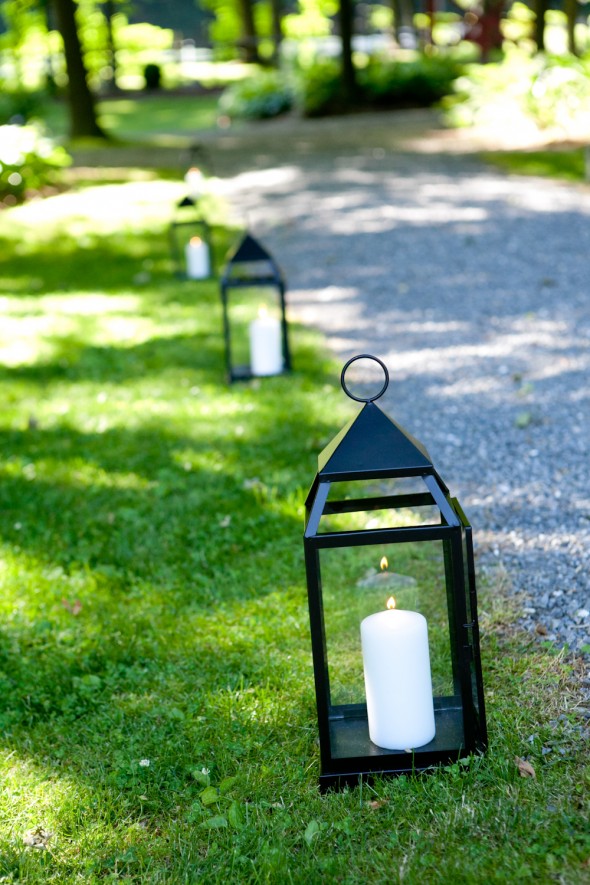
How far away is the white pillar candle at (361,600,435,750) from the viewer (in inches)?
89.4

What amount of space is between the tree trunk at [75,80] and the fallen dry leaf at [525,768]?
17894 mm

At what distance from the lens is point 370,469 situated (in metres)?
2.18

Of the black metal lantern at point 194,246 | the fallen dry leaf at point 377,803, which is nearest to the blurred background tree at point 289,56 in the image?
the black metal lantern at point 194,246

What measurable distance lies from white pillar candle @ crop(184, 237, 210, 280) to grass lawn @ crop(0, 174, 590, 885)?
2794mm

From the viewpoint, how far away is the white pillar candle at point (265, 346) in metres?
5.47

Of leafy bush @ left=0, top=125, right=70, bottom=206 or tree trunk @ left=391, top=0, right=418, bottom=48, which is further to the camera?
tree trunk @ left=391, top=0, right=418, bottom=48

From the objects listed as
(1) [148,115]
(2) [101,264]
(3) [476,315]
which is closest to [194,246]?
(2) [101,264]

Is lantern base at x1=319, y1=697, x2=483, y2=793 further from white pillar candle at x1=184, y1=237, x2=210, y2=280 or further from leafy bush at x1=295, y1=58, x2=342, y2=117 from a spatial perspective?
leafy bush at x1=295, y1=58, x2=342, y2=117

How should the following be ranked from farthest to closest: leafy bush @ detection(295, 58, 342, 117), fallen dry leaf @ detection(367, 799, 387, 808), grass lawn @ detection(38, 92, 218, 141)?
grass lawn @ detection(38, 92, 218, 141) → leafy bush @ detection(295, 58, 342, 117) → fallen dry leaf @ detection(367, 799, 387, 808)

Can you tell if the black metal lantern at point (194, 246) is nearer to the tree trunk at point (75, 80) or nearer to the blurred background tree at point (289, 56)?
the blurred background tree at point (289, 56)

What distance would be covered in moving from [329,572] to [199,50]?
48.9 metres

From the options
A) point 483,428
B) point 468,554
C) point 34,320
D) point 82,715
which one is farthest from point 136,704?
point 34,320

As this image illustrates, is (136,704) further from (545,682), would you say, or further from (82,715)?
(545,682)

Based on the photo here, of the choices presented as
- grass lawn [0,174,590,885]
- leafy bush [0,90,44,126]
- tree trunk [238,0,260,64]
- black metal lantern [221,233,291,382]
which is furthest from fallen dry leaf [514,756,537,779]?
tree trunk [238,0,260,64]
